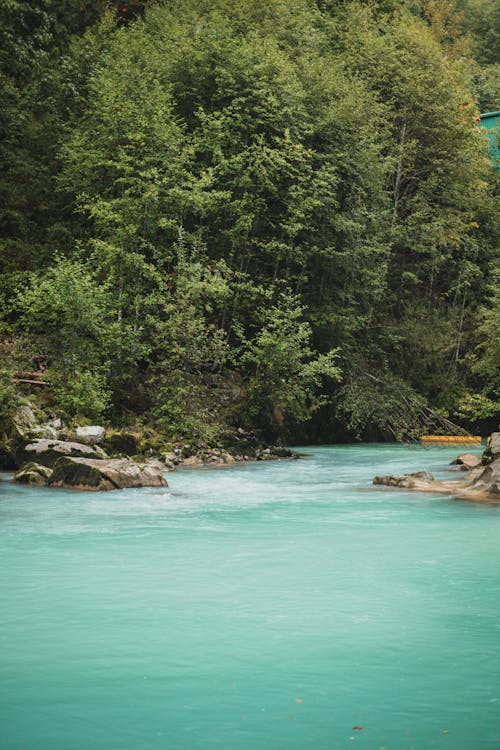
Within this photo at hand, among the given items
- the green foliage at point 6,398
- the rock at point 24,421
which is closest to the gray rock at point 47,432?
the rock at point 24,421

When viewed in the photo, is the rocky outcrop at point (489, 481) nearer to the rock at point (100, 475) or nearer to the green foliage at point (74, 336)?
the rock at point (100, 475)

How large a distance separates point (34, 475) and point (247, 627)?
30.5 ft

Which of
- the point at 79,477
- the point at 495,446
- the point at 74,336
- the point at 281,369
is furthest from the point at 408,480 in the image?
the point at 74,336

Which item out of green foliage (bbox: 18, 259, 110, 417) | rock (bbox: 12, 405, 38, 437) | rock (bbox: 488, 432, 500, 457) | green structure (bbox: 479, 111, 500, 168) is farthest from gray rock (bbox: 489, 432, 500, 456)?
green structure (bbox: 479, 111, 500, 168)

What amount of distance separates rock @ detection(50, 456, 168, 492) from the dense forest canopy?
323 cm

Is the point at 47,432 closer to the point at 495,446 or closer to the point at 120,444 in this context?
the point at 120,444

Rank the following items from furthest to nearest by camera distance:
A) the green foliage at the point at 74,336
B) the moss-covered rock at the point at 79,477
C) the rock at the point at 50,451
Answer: the green foliage at the point at 74,336 < the rock at the point at 50,451 < the moss-covered rock at the point at 79,477

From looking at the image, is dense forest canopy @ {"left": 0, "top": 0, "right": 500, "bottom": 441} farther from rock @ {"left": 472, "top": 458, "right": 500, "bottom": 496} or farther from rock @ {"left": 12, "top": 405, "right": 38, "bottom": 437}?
rock @ {"left": 472, "top": 458, "right": 500, "bottom": 496}

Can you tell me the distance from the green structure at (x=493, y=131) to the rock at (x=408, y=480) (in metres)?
22.7

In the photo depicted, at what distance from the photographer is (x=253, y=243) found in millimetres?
25562

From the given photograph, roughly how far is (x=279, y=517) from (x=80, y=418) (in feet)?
26.6

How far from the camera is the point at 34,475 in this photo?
51.7 ft

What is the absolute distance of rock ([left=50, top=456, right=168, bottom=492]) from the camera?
49.9 ft

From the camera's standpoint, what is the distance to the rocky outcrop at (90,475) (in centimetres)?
1522
